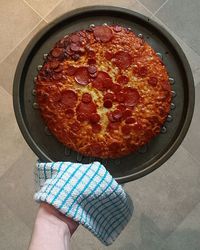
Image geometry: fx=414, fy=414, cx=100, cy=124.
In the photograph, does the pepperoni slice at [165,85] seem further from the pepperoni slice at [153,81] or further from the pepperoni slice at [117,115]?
the pepperoni slice at [117,115]

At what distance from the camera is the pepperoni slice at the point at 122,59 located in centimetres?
100

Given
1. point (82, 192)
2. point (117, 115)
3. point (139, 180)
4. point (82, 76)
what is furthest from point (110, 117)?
point (139, 180)

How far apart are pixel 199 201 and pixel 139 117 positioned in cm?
50

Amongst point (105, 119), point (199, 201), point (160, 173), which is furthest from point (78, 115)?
point (199, 201)

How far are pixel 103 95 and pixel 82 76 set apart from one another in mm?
68

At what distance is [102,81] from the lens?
1.00m

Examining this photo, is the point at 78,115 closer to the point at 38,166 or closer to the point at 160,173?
the point at 38,166

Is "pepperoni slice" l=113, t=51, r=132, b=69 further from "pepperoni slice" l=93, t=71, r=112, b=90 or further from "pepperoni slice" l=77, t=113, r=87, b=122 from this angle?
"pepperoni slice" l=77, t=113, r=87, b=122

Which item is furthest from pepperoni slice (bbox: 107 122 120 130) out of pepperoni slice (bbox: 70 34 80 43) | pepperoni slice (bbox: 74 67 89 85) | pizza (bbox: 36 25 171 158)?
pepperoni slice (bbox: 70 34 80 43)

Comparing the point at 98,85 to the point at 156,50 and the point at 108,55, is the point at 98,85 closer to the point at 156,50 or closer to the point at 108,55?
the point at 108,55

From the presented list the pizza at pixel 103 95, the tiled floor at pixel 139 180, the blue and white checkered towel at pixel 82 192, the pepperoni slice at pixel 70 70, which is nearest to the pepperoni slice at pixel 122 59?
the pizza at pixel 103 95

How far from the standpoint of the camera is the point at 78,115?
0.99 m

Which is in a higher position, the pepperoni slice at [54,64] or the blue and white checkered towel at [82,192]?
the pepperoni slice at [54,64]

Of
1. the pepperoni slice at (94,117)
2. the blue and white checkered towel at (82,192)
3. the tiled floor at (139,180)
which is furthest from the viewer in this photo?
the tiled floor at (139,180)
